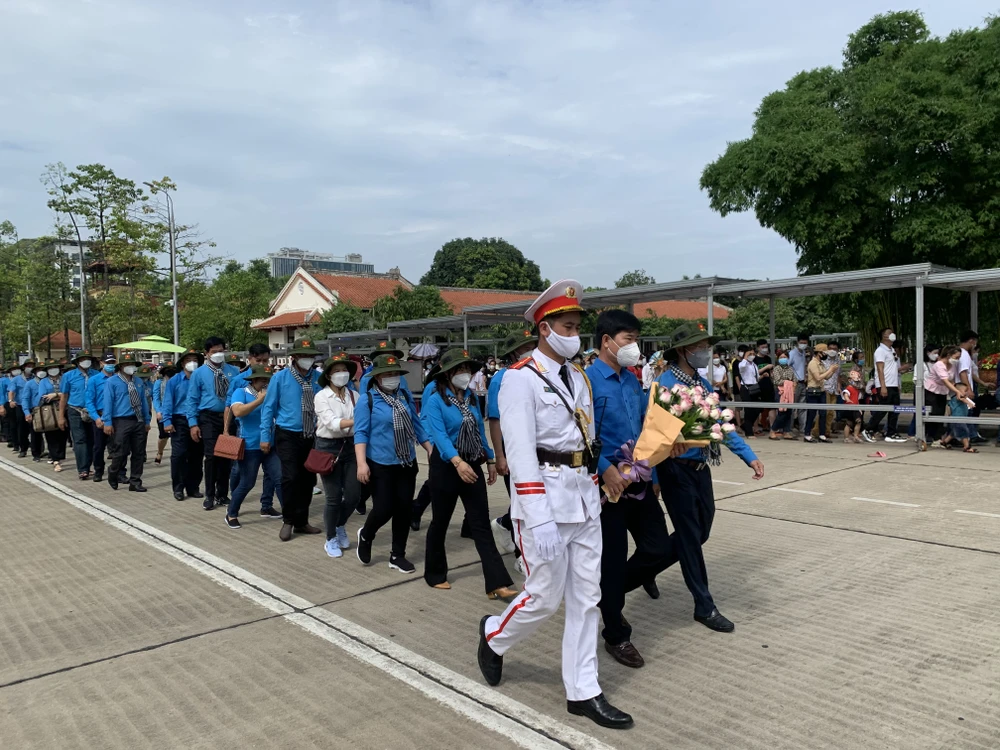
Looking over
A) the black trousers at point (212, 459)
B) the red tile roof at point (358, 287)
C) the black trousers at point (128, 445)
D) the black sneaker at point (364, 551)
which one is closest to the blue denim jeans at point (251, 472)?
the black trousers at point (212, 459)

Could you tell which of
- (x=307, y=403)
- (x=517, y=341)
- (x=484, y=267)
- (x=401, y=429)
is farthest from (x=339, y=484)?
(x=484, y=267)

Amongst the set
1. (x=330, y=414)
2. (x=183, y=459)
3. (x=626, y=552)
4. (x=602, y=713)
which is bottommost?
(x=602, y=713)

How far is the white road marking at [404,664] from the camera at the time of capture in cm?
335

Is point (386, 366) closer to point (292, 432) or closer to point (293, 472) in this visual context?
point (292, 432)

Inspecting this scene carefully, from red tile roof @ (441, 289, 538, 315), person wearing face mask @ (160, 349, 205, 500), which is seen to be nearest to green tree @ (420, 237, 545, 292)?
red tile roof @ (441, 289, 538, 315)

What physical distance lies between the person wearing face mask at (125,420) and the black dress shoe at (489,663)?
7968mm

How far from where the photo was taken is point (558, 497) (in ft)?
11.1

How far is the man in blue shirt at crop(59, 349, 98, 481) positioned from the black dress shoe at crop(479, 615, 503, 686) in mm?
9850

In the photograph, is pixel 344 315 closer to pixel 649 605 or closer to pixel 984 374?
pixel 984 374

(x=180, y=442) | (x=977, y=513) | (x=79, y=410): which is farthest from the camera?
(x=79, y=410)

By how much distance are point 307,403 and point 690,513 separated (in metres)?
4.10

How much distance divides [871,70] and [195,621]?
1949 centimetres

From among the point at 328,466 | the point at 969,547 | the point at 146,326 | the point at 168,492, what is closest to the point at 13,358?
the point at 146,326

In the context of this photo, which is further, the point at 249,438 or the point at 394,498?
the point at 249,438
